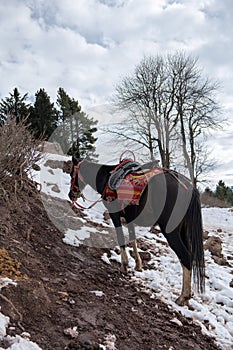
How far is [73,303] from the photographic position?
2920 mm

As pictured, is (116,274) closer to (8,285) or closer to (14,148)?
(8,285)

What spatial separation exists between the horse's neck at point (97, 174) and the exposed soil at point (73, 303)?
1325 millimetres

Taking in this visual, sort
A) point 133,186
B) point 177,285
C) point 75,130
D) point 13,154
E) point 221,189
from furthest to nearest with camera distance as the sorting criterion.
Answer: point 221,189
point 75,130
point 13,154
point 177,285
point 133,186

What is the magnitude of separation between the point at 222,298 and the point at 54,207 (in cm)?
407

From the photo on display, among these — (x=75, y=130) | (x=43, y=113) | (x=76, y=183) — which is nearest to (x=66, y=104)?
(x=43, y=113)

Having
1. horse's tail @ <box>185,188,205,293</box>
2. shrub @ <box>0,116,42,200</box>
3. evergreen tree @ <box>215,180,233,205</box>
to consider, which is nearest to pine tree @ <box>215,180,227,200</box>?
evergreen tree @ <box>215,180,233,205</box>

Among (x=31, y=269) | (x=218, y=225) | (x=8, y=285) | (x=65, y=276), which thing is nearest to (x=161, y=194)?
(x=65, y=276)

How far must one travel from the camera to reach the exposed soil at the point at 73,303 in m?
2.39

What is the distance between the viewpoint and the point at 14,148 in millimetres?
4465

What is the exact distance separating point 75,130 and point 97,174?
13.4 meters

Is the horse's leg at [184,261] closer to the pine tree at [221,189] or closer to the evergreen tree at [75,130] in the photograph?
the evergreen tree at [75,130]

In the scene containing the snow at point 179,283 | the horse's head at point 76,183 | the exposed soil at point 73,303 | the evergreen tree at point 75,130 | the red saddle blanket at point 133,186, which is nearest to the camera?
the exposed soil at point 73,303

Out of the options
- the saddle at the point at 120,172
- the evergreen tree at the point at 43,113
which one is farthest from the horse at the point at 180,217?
the evergreen tree at the point at 43,113

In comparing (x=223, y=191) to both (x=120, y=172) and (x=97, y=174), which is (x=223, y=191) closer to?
(x=97, y=174)
